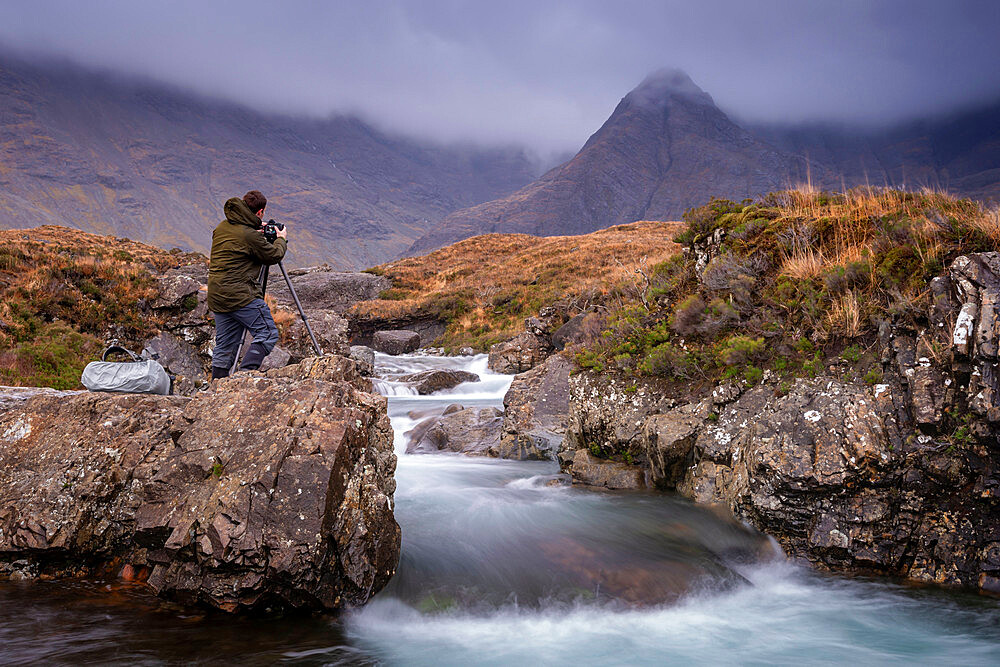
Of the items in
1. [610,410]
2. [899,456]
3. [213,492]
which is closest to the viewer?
[213,492]

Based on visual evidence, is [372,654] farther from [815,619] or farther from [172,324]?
[172,324]

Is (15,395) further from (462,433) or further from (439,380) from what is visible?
(439,380)

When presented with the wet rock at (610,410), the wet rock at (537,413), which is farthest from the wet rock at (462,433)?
the wet rock at (610,410)

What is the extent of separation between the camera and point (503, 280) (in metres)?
38.2

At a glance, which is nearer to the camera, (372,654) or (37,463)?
(372,654)

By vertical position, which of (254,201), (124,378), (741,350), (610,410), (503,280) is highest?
(503,280)

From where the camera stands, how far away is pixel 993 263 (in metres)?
5.29

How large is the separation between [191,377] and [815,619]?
14.6m

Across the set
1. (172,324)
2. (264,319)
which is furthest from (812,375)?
(172,324)

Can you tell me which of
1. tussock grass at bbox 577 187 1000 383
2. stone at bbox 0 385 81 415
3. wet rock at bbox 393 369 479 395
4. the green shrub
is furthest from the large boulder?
wet rock at bbox 393 369 479 395

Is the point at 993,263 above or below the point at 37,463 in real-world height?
above

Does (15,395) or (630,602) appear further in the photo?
(15,395)

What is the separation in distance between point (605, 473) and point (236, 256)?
6.38 metres

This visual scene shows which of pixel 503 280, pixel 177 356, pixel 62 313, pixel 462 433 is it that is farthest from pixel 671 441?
pixel 503 280
